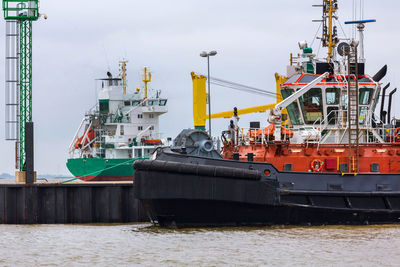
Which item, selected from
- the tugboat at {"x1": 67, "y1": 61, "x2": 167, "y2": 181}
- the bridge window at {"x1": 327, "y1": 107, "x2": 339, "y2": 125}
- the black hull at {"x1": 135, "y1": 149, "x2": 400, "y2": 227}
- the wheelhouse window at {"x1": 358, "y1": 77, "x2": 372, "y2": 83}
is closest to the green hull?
the tugboat at {"x1": 67, "y1": 61, "x2": 167, "y2": 181}

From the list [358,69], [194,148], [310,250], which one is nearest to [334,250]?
[310,250]

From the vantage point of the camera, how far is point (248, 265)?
20.2 metres

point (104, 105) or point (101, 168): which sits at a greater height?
point (104, 105)

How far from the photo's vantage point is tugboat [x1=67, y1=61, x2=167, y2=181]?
68062mm

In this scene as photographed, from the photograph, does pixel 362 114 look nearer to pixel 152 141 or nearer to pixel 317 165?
pixel 317 165

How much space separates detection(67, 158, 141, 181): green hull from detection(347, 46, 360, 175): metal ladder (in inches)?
1297

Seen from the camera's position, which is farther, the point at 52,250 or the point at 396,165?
the point at 396,165

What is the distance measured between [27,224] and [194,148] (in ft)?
23.7

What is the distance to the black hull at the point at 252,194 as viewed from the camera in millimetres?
24953

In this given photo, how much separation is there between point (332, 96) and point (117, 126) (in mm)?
42665

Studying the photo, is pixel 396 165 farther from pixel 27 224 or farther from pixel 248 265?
pixel 27 224

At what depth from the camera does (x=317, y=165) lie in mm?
26375

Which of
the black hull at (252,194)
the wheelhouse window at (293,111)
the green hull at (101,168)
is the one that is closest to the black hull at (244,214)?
the black hull at (252,194)

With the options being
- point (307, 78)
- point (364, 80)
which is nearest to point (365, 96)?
point (364, 80)
